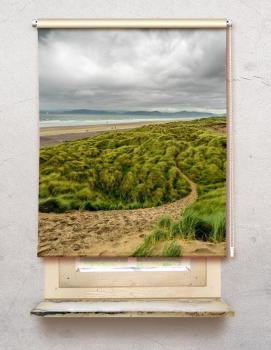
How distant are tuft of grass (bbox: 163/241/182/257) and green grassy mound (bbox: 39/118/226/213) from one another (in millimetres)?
199

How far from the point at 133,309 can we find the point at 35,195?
0.69 m

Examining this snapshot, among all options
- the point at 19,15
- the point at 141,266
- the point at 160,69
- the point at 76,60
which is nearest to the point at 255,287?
the point at 141,266

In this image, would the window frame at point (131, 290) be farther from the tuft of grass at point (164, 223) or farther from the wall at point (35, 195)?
the tuft of grass at point (164, 223)

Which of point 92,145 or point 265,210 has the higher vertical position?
point 92,145

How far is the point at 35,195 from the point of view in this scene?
2115 mm

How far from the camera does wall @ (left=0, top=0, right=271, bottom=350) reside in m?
2.11

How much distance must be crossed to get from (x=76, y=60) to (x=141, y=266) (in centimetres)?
102

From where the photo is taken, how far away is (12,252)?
6.91ft

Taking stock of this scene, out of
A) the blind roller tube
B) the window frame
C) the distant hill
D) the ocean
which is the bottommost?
the window frame

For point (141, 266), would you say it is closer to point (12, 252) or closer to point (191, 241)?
point (191, 241)

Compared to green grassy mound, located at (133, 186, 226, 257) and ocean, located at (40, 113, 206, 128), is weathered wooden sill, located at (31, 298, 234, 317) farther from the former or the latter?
ocean, located at (40, 113, 206, 128)

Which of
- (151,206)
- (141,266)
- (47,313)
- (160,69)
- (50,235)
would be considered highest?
(160,69)

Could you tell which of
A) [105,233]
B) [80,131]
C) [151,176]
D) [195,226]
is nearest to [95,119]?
[80,131]

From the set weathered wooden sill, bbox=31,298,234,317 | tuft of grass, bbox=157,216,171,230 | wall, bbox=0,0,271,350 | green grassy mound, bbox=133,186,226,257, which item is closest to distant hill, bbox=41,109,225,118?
wall, bbox=0,0,271,350
